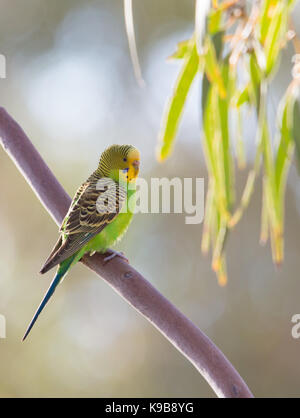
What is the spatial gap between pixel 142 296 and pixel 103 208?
0.68 m

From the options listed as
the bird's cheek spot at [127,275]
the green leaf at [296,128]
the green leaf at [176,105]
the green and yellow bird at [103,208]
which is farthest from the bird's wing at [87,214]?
the green leaf at [296,128]

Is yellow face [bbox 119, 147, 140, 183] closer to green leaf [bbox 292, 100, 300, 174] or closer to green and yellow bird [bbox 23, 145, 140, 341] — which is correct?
green and yellow bird [bbox 23, 145, 140, 341]

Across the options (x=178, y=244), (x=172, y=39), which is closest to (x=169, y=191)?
(x=178, y=244)

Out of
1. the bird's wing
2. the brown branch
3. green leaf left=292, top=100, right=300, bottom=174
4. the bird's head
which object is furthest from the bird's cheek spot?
the bird's head

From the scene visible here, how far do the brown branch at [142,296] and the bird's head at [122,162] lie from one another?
0.38 metres

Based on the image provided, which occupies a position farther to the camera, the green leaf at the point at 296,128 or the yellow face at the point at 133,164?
the yellow face at the point at 133,164

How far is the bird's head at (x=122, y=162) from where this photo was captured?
6.29 feet

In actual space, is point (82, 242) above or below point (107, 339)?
above

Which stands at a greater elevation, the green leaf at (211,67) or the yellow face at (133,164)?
the green leaf at (211,67)

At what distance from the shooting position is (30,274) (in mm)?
4477

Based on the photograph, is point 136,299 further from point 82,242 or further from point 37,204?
point 37,204

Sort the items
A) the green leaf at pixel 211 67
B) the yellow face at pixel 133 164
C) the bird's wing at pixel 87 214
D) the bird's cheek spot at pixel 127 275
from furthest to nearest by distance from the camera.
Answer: the yellow face at pixel 133 164, the bird's wing at pixel 87 214, the bird's cheek spot at pixel 127 275, the green leaf at pixel 211 67

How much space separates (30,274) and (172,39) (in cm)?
192

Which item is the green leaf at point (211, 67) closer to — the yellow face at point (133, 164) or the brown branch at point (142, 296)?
the brown branch at point (142, 296)
